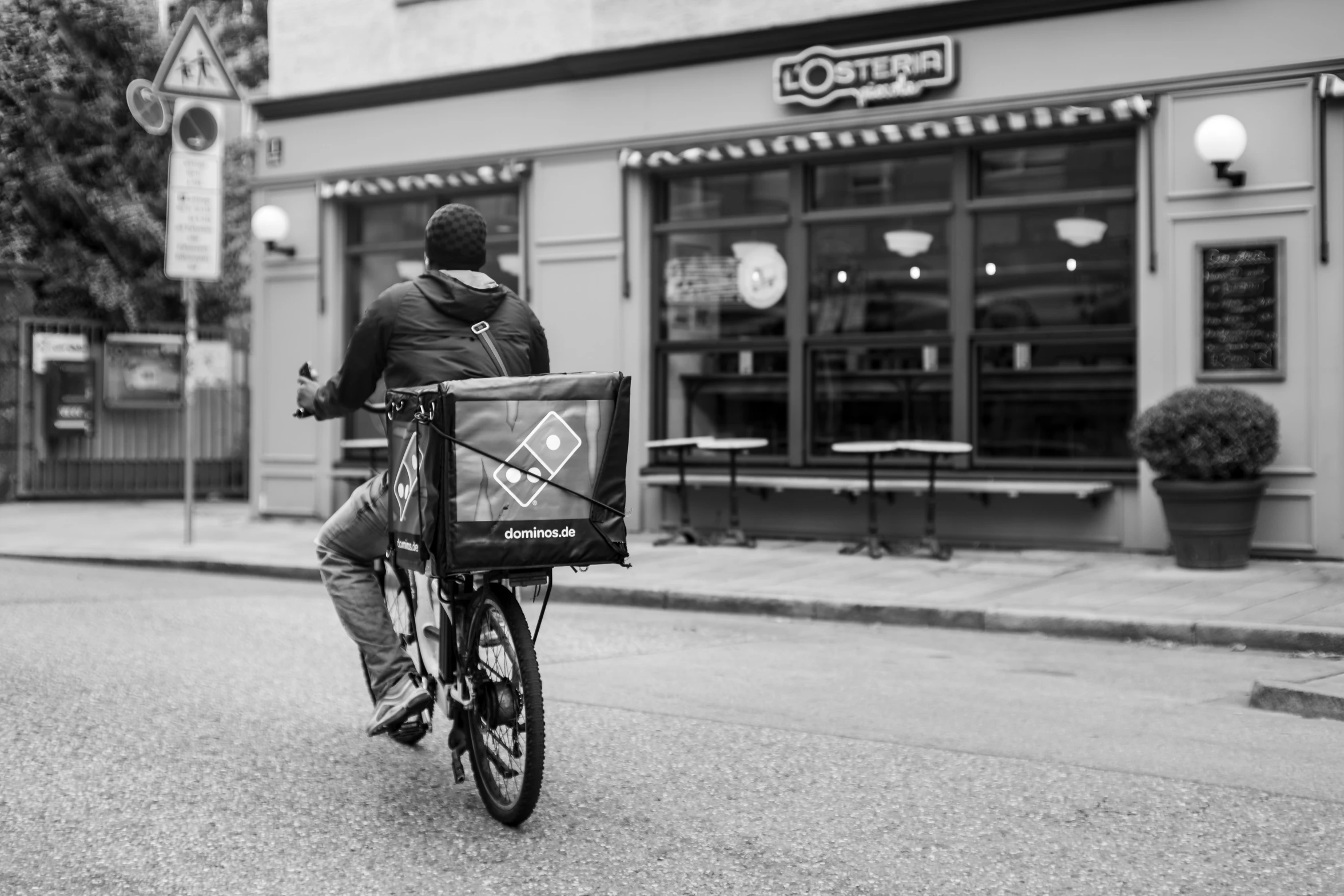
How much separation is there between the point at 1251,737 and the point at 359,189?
1175cm

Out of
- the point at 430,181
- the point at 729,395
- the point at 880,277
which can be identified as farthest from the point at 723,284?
the point at 430,181

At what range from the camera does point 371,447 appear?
25.7ft

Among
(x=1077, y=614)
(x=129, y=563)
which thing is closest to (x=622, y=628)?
(x=1077, y=614)

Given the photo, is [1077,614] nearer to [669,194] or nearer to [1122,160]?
[1122,160]

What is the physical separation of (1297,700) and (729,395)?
7846 millimetres

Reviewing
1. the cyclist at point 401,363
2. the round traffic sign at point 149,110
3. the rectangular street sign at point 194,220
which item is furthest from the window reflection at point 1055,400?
the round traffic sign at point 149,110

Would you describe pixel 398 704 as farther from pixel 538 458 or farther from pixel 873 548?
pixel 873 548

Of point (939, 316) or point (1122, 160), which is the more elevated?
point (1122, 160)

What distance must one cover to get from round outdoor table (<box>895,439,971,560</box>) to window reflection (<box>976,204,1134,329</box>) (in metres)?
1.24

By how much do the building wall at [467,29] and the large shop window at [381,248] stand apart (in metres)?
1.27

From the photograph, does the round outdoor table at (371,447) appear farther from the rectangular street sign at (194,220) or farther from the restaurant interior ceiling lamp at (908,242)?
the restaurant interior ceiling lamp at (908,242)

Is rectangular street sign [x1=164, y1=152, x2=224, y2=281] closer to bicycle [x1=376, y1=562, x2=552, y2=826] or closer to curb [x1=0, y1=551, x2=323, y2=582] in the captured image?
curb [x1=0, y1=551, x2=323, y2=582]

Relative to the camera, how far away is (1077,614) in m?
8.79

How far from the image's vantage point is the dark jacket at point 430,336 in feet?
15.5
